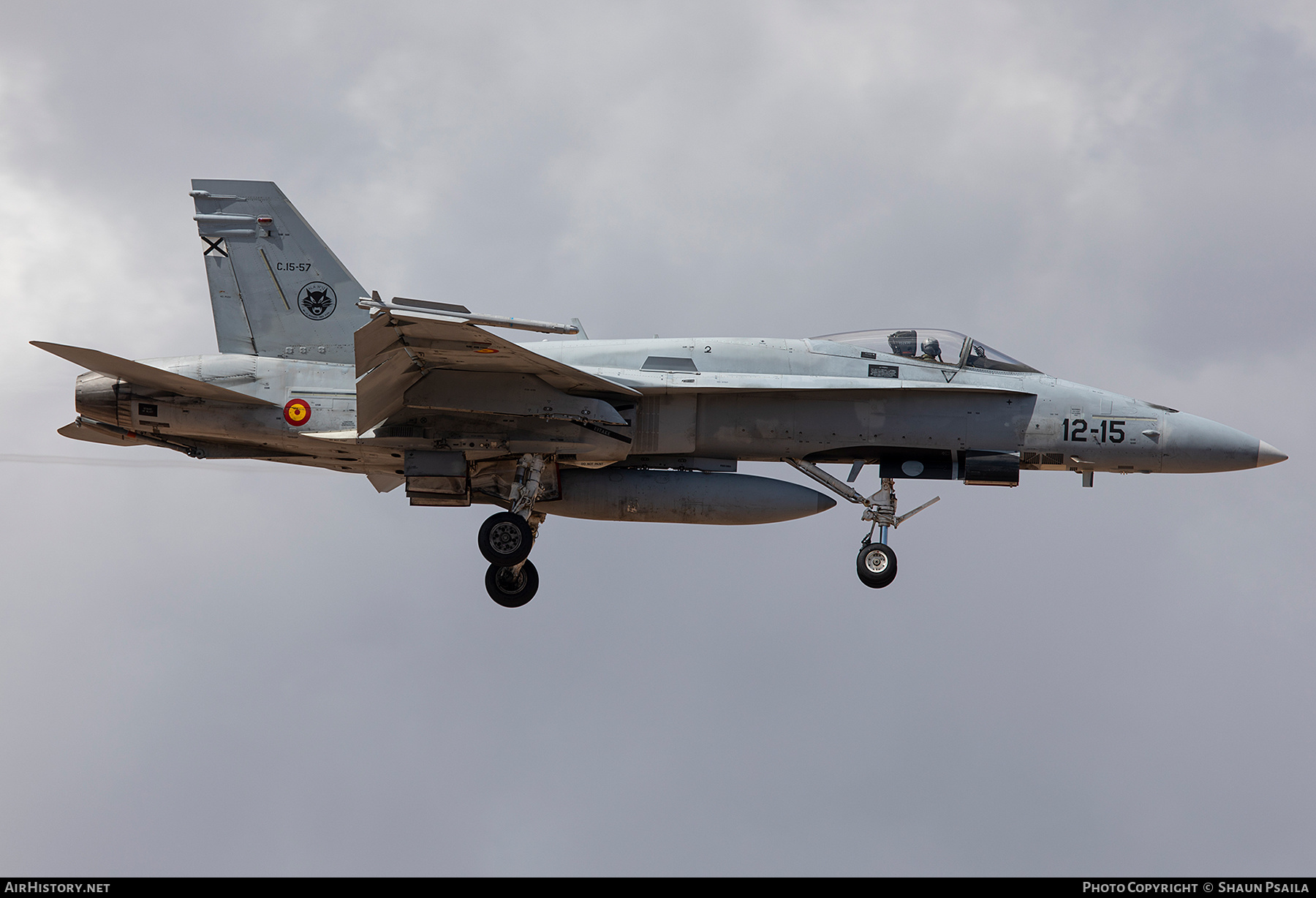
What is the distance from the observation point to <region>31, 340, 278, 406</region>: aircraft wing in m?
18.9

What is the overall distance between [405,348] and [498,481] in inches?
160

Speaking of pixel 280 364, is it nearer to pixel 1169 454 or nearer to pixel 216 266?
pixel 216 266

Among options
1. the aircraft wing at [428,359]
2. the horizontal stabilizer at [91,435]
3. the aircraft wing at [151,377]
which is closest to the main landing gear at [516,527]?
the aircraft wing at [428,359]

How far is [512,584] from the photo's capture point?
21.1 meters

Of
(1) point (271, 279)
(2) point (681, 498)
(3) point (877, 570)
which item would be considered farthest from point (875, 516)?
(1) point (271, 279)

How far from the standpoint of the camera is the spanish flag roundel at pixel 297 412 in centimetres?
2012

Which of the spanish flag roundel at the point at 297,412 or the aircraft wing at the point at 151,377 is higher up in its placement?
the aircraft wing at the point at 151,377

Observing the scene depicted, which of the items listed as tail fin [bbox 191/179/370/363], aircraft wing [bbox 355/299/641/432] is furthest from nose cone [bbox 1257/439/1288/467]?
tail fin [bbox 191/179/370/363]

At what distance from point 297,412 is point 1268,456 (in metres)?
14.8

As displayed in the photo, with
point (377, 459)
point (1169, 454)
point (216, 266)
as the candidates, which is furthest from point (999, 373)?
point (216, 266)

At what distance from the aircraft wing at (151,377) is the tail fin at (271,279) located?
1038 mm

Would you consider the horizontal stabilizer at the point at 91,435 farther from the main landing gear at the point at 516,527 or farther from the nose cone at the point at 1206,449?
the nose cone at the point at 1206,449

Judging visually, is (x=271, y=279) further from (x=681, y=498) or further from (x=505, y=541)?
(x=681, y=498)
